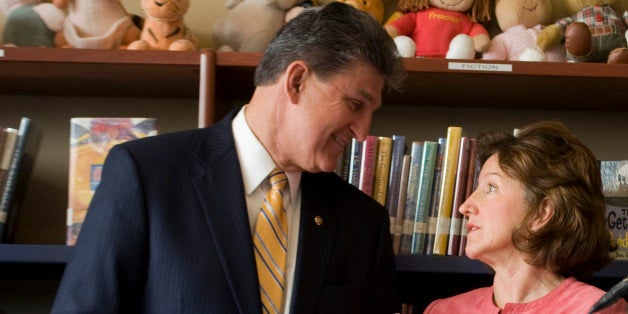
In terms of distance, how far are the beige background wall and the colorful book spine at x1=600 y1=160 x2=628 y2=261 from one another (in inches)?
17.4

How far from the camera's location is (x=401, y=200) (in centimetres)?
192

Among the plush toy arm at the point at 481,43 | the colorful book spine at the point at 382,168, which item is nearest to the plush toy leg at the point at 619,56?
the plush toy arm at the point at 481,43

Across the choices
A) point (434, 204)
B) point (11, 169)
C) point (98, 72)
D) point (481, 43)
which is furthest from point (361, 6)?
point (11, 169)

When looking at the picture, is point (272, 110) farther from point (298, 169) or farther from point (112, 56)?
point (112, 56)

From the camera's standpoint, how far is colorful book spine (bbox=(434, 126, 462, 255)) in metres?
1.91

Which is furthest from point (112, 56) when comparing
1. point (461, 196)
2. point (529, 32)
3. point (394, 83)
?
point (529, 32)

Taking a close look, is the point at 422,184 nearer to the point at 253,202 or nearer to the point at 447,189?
the point at 447,189

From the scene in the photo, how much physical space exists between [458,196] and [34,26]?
0.95 m

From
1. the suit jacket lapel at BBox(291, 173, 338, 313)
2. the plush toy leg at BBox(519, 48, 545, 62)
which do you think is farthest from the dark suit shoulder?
the plush toy leg at BBox(519, 48, 545, 62)

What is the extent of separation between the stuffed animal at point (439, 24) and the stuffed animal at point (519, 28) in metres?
0.03

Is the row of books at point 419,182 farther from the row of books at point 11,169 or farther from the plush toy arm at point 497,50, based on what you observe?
the row of books at point 11,169

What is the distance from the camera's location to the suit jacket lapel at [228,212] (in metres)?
1.46

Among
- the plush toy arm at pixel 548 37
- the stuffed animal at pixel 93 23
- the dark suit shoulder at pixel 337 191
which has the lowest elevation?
the dark suit shoulder at pixel 337 191

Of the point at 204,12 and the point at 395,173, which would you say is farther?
the point at 204,12
